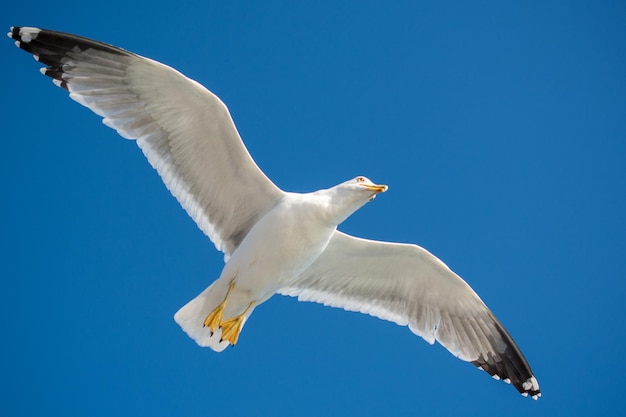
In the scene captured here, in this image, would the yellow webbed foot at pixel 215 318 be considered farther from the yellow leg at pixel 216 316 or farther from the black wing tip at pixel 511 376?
the black wing tip at pixel 511 376

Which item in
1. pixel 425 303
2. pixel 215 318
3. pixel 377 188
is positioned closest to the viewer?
pixel 377 188

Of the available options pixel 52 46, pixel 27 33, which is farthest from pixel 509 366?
pixel 27 33

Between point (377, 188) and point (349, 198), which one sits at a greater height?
point (377, 188)

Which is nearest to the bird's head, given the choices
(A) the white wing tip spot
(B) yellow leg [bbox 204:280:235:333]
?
(B) yellow leg [bbox 204:280:235:333]

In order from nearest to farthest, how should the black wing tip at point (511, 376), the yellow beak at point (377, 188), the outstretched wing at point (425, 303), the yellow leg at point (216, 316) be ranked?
the yellow beak at point (377, 188) < the yellow leg at point (216, 316) < the outstretched wing at point (425, 303) < the black wing tip at point (511, 376)

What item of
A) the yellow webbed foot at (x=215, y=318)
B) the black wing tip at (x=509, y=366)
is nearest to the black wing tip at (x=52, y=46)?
the yellow webbed foot at (x=215, y=318)

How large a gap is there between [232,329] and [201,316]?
0.28 meters

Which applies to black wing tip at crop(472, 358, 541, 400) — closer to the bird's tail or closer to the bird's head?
the bird's head

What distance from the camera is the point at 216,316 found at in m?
6.54

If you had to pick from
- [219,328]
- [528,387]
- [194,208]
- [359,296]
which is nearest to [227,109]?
[194,208]

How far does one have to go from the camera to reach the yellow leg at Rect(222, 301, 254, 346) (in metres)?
6.59

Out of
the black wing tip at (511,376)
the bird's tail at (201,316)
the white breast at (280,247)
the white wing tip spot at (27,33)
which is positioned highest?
the white wing tip spot at (27,33)

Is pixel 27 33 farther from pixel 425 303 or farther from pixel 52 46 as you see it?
Result: pixel 425 303

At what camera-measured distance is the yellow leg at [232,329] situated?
259 inches
